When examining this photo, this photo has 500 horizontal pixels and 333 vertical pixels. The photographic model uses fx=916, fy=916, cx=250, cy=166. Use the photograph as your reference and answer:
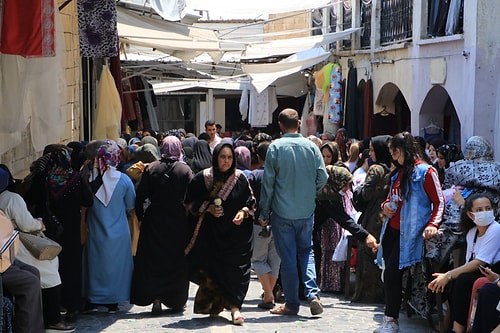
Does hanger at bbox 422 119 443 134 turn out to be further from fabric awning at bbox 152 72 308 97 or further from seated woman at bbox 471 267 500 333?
fabric awning at bbox 152 72 308 97

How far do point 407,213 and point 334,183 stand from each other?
1.65m

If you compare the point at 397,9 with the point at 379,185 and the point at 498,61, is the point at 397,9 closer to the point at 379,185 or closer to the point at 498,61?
the point at 498,61

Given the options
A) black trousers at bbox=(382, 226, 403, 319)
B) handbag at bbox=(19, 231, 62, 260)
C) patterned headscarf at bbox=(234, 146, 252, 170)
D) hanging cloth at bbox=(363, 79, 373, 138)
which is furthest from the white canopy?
handbag at bbox=(19, 231, 62, 260)

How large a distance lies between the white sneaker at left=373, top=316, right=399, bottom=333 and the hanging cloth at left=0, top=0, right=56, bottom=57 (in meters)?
3.51

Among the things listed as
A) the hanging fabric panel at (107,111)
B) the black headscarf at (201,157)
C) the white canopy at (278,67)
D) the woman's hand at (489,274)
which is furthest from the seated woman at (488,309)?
the white canopy at (278,67)

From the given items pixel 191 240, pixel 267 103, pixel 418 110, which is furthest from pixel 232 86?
pixel 191 240

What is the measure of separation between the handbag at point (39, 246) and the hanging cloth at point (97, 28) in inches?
196

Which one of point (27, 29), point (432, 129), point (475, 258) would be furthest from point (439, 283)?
point (432, 129)

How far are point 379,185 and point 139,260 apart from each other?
2.46m

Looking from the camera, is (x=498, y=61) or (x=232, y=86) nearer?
(x=498, y=61)

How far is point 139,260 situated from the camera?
8.73m

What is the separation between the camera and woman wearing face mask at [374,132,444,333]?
7633mm

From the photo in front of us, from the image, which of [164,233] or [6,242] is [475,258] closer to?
[164,233]

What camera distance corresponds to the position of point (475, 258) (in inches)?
285
